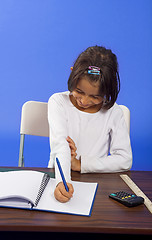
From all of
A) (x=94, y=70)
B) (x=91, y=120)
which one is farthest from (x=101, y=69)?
(x=91, y=120)

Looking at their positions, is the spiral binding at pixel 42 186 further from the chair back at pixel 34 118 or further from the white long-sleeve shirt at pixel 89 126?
the chair back at pixel 34 118

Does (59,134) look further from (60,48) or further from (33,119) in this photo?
(60,48)

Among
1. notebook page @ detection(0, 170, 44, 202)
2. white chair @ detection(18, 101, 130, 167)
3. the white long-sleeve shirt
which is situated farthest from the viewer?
white chair @ detection(18, 101, 130, 167)

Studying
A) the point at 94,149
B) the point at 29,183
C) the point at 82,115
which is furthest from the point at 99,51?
the point at 29,183

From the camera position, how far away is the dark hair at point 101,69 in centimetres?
133

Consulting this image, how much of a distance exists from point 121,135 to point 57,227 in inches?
33.0

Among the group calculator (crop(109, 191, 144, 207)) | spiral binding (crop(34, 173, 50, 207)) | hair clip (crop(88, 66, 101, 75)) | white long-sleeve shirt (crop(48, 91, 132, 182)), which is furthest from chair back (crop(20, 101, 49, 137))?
calculator (crop(109, 191, 144, 207))

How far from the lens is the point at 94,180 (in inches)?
45.6

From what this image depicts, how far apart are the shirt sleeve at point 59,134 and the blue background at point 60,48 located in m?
2.31

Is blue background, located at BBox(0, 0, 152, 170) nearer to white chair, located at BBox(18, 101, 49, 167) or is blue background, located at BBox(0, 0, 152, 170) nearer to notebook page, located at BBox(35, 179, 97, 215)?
white chair, located at BBox(18, 101, 49, 167)

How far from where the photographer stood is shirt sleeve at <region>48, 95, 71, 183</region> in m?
1.21

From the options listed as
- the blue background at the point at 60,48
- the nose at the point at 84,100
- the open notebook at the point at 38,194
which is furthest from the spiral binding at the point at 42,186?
the blue background at the point at 60,48

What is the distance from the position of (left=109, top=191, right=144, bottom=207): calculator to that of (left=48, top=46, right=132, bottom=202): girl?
7.5 inches

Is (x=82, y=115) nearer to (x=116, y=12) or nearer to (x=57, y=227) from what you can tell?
(x=57, y=227)
